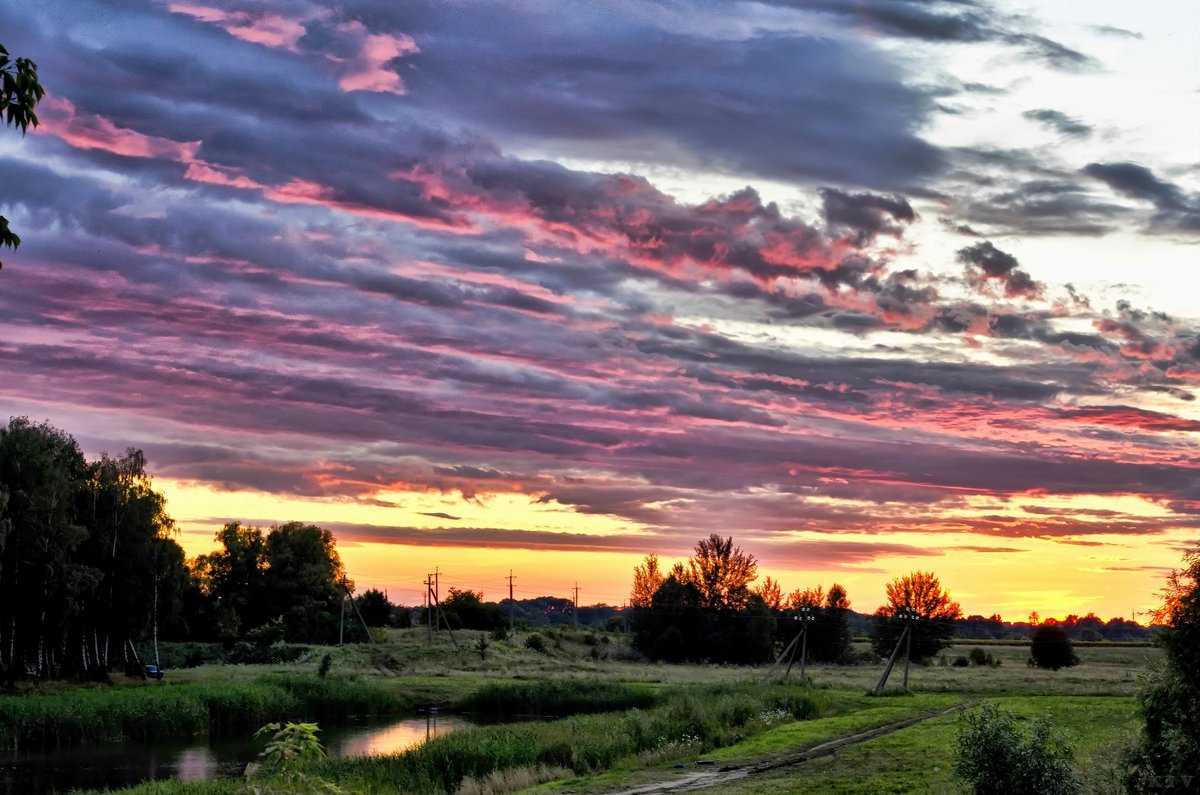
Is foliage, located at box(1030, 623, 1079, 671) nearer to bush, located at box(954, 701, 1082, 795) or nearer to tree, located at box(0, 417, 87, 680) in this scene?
tree, located at box(0, 417, 87, 680)

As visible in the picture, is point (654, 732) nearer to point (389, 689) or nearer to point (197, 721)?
point (197, 721)

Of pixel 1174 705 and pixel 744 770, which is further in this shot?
pixel 744 770

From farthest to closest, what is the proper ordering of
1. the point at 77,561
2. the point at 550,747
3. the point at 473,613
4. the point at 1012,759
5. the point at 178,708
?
the point at 473,613 → the point at 77,561 → the point at 178,708 → the point at 550,747 → the point at 1012,759

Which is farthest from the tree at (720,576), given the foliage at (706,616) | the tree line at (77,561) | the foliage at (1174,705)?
the foliage at (1174,705)

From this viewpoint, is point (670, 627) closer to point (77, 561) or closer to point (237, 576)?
point (237, 576)

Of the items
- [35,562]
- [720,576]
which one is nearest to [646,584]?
[720,576]

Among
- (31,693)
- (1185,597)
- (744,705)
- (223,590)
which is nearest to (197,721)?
(31,693)

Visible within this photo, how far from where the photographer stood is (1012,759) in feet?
70.9

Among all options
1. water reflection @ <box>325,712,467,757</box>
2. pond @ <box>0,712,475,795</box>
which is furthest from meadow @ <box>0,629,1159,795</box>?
water reflection @ <box>325,712,467,757</box>

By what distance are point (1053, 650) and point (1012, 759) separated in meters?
102

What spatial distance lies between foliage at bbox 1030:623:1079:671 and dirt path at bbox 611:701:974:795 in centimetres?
7579

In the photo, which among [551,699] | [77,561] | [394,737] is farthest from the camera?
[77,561]

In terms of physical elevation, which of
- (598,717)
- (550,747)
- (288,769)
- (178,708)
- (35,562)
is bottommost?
(178,708)

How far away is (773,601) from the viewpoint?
149375 millimetres
